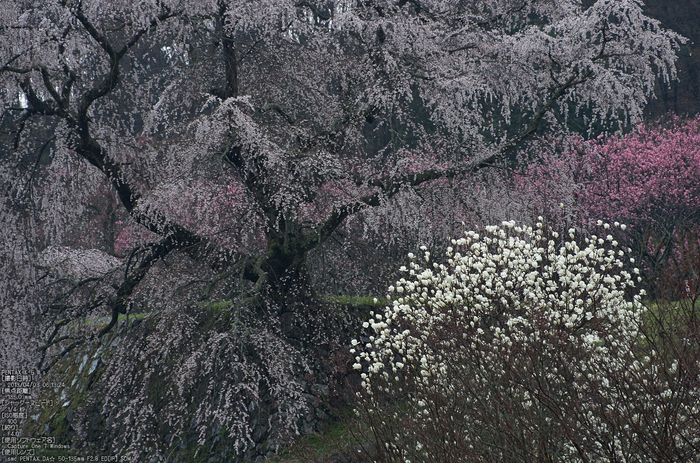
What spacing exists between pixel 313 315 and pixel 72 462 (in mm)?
4270

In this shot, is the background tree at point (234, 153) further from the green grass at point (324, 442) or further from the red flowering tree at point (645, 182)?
the red flowering tree at point (645, 182)

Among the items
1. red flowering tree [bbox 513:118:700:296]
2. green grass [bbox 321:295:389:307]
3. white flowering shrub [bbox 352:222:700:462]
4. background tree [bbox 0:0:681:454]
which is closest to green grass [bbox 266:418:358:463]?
background tree [bbox 0:0:681:454]

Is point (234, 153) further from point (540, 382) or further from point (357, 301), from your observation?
point (540, 382)

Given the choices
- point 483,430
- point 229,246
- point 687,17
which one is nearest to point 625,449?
point 483,430

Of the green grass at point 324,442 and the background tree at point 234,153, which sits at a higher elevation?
the background tree at point 234,153

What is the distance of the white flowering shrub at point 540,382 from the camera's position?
310cm

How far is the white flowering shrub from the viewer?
310 centimetres

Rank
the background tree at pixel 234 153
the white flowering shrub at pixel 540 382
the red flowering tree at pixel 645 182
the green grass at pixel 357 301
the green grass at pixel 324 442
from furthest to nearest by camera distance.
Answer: the red flowering tree at pixel 645 182 → the green grass at pixel 357 301 → the background tree at pixel 234 153 → the green grass at pixel 324 442 → the white flowering shrub at pixel 540 382

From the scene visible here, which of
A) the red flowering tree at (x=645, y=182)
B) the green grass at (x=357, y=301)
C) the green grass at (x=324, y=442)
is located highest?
the red flowering tree at (x=645, y=182)

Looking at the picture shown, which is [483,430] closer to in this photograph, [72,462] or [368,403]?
[368,403]

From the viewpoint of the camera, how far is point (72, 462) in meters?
8.59

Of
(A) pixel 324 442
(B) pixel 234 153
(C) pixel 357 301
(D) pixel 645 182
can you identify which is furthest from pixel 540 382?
(D) pixel 645 182

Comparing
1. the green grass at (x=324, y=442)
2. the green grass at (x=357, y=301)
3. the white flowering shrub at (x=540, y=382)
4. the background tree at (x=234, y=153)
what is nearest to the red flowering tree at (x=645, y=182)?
the background tree at (x=234, y=153)

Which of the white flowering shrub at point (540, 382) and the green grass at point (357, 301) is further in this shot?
the green grass at point (357, 301)
